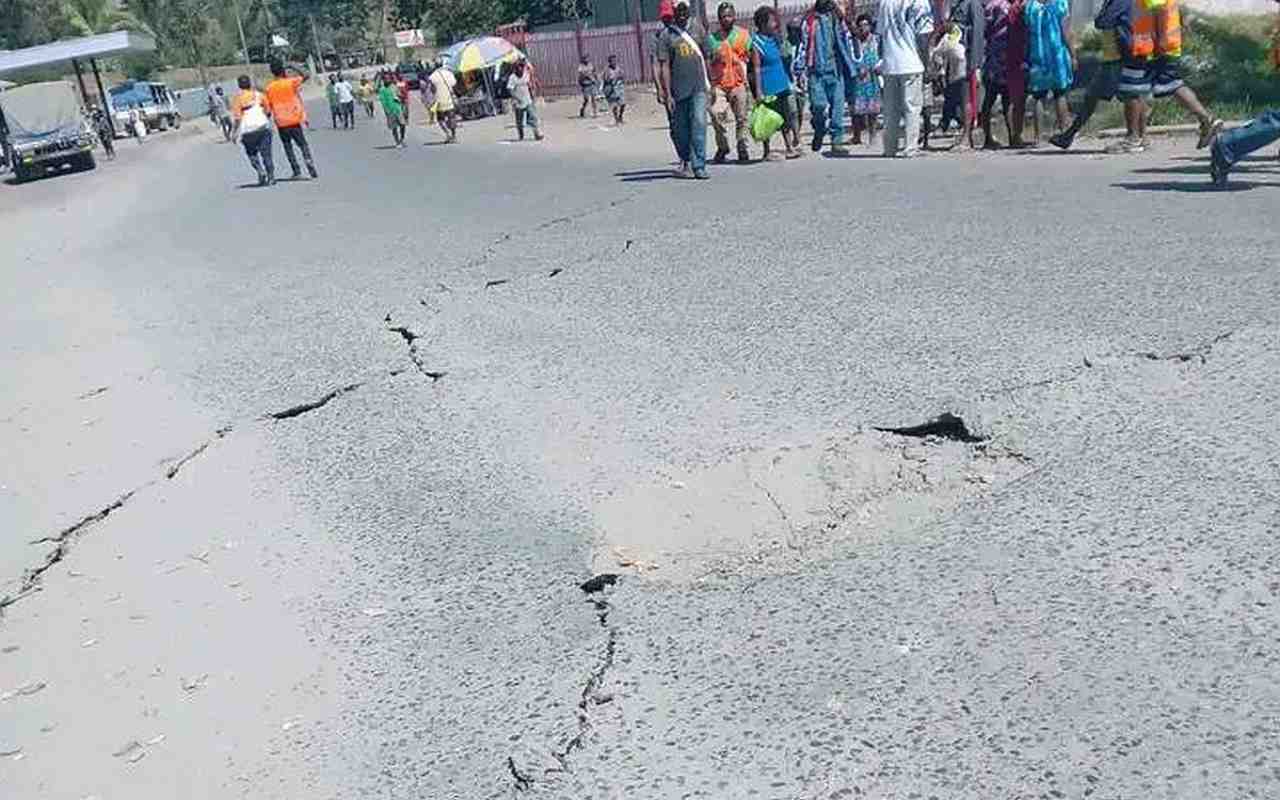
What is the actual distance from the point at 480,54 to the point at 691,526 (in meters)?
27.6

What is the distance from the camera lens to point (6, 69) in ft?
134

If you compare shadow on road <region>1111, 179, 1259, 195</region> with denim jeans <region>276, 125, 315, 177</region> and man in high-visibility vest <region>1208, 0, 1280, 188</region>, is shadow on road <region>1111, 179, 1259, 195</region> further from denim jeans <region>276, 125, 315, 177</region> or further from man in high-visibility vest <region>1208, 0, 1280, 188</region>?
denim jeans <region>276, 125, 315, 177</region>

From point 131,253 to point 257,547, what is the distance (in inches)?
373

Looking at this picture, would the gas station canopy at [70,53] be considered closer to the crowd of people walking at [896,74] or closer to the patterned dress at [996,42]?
the crowd of people walking at [896,74]

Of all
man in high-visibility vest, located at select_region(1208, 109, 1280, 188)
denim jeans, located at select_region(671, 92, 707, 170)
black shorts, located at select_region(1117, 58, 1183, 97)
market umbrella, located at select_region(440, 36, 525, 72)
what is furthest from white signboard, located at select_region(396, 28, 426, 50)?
man in high-visibility vest, located at select_region(1208, 109, 1280, 188)

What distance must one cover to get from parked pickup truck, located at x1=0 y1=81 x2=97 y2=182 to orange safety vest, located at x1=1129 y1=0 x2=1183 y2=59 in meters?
28.5

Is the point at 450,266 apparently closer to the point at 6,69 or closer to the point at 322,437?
the point at 322,437

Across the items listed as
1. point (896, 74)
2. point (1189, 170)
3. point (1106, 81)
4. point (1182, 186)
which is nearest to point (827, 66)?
point (896, 74)

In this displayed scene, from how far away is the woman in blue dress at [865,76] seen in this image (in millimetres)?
13180

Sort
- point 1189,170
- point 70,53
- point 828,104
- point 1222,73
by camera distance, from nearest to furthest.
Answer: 1. point 1189,170
2. point 828,104
3. point 1222,73
4. point 70,53

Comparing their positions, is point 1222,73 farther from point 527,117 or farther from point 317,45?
point 317,45

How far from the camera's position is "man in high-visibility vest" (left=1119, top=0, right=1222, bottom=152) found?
938cm

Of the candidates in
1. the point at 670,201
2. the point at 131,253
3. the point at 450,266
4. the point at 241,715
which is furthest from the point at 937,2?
the point at 241,715

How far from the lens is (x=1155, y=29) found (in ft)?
31.1
